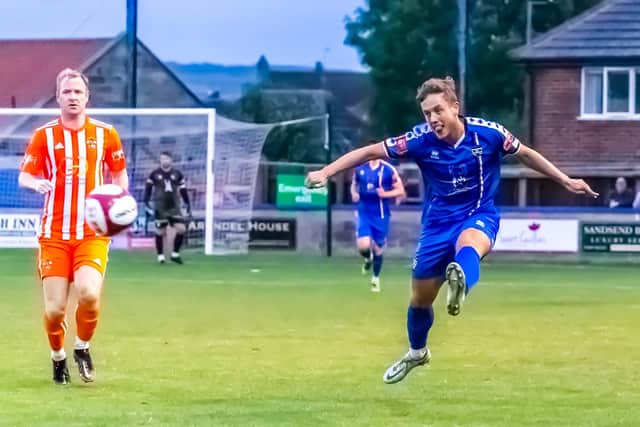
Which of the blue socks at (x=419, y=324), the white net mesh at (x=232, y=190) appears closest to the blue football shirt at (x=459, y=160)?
the blue socks at (x=419, y=324)

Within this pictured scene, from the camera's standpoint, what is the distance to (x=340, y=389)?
10.3 meters

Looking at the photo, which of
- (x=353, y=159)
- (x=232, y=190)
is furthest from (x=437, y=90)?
(x=232, y=190)

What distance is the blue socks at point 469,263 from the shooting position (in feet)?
31.4

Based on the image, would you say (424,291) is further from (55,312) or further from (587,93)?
(587,93)

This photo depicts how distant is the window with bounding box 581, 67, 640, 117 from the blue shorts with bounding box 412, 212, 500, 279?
106 feet

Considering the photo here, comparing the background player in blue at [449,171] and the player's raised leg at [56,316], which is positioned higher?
the background player in blue at [449,171]

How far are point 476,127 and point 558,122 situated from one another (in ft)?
107

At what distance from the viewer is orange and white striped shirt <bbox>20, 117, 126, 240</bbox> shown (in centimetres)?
1030

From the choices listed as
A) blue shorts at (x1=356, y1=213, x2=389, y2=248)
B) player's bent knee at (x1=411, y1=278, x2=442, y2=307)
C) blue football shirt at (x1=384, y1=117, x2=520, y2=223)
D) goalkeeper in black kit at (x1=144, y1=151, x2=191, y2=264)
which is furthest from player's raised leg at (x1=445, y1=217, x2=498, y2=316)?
goalkeeper in black kit at (x1=144, y1=151, x2=191, y2=264)

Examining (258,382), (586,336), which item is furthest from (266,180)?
(258,382)

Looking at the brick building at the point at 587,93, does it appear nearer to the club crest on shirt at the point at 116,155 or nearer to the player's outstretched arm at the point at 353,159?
the club crest on shirt at the point at 116,155

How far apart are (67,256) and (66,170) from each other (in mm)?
580

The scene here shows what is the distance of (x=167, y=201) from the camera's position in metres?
27.8

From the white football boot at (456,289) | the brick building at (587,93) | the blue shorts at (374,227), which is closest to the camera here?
the white football boot at (456,289)
